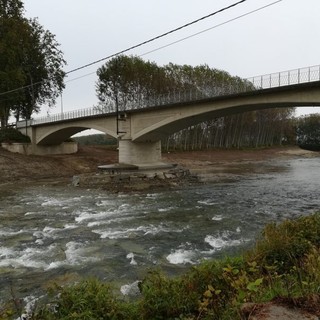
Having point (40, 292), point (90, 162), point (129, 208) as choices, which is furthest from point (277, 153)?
point (40, 292)

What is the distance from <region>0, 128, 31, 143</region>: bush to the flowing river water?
2322 cm

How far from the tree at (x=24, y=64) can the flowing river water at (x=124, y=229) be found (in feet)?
83.3

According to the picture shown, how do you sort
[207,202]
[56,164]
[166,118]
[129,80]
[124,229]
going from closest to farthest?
[124,229] < [207,202] < [166,118] < [56,164] < [129,80]

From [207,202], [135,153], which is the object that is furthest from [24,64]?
[207,202]

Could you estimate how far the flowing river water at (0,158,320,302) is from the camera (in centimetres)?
969

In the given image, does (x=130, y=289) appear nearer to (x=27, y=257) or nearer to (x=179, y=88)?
(x=27, y=257)

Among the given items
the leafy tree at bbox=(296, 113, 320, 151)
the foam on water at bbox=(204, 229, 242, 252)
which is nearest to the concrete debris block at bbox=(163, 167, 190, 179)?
the foam on water at bbox=(204, 229, 242, 252)

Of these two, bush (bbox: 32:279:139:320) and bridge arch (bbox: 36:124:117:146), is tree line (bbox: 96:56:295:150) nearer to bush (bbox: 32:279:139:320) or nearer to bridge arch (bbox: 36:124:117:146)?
bridge arch (bbox: 36:124:117:146)

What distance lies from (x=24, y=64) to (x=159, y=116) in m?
29.0

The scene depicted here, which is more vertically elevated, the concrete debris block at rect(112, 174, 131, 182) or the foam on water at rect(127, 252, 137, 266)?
the foam on water at rect(127, 252, 137, 266)

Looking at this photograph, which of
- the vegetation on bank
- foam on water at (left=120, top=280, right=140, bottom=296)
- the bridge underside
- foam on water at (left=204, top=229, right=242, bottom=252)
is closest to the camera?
the vegetation on bank

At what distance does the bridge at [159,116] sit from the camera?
24.3 m

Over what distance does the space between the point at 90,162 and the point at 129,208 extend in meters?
25.9

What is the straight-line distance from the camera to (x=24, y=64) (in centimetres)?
5228
